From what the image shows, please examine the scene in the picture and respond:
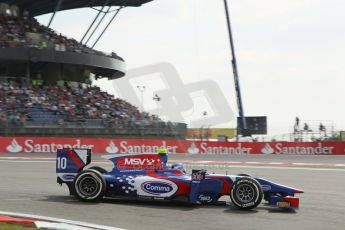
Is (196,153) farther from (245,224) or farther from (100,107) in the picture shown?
(245,224)

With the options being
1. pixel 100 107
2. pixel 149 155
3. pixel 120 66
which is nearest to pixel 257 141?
pixel 100 107

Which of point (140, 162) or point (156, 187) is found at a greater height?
point (140, 162)

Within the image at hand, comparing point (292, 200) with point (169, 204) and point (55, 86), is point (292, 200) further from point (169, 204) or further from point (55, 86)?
point (55, 86)

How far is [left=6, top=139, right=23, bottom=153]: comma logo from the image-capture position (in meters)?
24.5

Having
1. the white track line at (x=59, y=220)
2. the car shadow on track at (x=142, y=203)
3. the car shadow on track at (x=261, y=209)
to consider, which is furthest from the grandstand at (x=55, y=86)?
the car shadow on track at (x=261, y=209)

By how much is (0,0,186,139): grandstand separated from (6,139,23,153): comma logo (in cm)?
129

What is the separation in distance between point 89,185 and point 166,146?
18500 millimetres

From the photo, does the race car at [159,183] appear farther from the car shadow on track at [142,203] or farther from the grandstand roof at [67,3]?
the grandstand roof at [67,3]

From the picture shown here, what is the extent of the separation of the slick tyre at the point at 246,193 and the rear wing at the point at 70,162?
2.70 metres

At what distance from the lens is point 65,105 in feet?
105

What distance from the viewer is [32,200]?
27.9 ft

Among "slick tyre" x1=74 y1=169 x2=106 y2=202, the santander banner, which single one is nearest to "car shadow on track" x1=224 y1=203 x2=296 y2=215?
"slick tyre" x1=74 y1=169 x2=106 y2=202

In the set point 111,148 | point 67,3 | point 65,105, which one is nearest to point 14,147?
point 111,148

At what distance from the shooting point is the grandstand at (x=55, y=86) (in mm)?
27969
